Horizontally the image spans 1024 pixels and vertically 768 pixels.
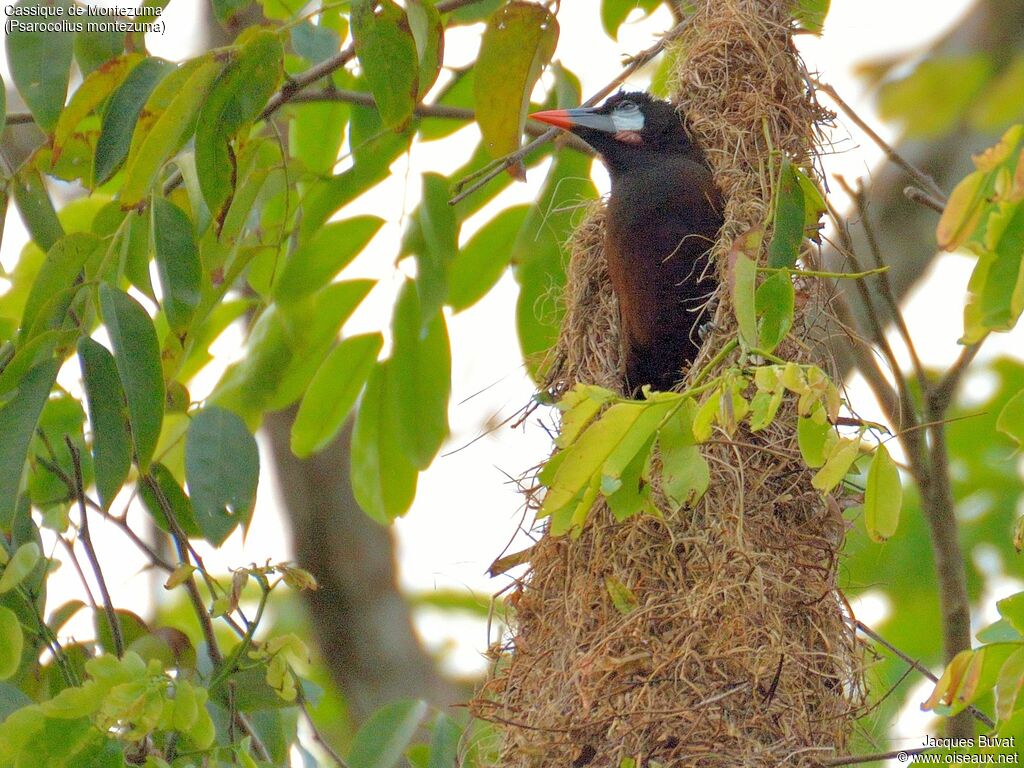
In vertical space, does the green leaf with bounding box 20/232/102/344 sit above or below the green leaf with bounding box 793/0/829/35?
below

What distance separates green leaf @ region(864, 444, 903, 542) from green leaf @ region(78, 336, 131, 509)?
991 mm

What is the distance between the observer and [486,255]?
2.66m

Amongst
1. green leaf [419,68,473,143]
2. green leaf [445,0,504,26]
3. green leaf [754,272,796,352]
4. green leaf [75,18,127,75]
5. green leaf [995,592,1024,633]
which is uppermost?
green leaf [445,0,504,26]

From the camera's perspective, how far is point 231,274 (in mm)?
2123

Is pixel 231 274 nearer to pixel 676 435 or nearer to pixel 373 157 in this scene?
pixel 373 157

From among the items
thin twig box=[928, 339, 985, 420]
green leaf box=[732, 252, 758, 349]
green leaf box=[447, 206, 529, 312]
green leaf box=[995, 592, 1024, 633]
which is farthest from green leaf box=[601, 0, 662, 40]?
green leaf box=[995, 592, 1024, 633]

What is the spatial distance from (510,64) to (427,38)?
20cm

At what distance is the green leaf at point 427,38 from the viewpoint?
1817mm

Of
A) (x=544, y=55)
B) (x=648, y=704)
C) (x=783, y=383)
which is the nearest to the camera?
(x=783, y=383)

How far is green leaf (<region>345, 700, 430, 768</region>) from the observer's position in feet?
6.88

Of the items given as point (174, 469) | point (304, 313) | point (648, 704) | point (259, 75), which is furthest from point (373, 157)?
point (648, 704)

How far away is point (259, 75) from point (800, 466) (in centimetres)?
101

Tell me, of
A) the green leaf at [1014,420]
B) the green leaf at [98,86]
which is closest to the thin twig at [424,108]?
the green leaf at [98,86]

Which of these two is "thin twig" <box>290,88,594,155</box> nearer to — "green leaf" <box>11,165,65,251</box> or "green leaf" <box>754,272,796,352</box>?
"green leaf" <box>11,165,65,251</box>
